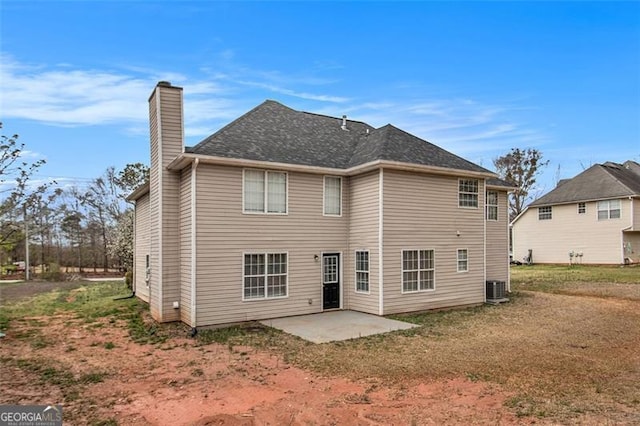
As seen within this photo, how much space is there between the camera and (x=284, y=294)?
1229 centimetres

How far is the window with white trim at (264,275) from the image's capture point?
11.7 meters

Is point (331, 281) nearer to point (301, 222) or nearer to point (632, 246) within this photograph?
point (301, 222)

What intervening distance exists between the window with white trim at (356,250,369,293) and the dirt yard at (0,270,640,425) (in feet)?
7.70

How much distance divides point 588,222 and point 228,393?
98.6ft

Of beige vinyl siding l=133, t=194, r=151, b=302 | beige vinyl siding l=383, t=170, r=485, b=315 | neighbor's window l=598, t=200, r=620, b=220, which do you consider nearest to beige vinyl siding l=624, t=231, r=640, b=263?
neighbor's window l=598, t=200, r=620, b=220

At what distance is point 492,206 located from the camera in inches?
693

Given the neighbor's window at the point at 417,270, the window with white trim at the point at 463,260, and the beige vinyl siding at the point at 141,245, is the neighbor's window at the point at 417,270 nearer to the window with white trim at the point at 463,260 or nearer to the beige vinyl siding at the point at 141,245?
the window with white trim at the point at 463,260

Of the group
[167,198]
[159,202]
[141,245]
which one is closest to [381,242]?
[167,198]

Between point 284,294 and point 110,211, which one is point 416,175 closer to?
point 284,294

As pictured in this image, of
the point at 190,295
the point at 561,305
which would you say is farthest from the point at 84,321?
the point at 561,305

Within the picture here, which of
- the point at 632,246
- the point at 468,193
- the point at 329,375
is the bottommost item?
the point at 329,375

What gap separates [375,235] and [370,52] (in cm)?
791

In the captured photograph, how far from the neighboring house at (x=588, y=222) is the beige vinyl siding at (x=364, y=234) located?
22211 mm

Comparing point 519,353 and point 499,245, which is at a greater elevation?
point 499,245
